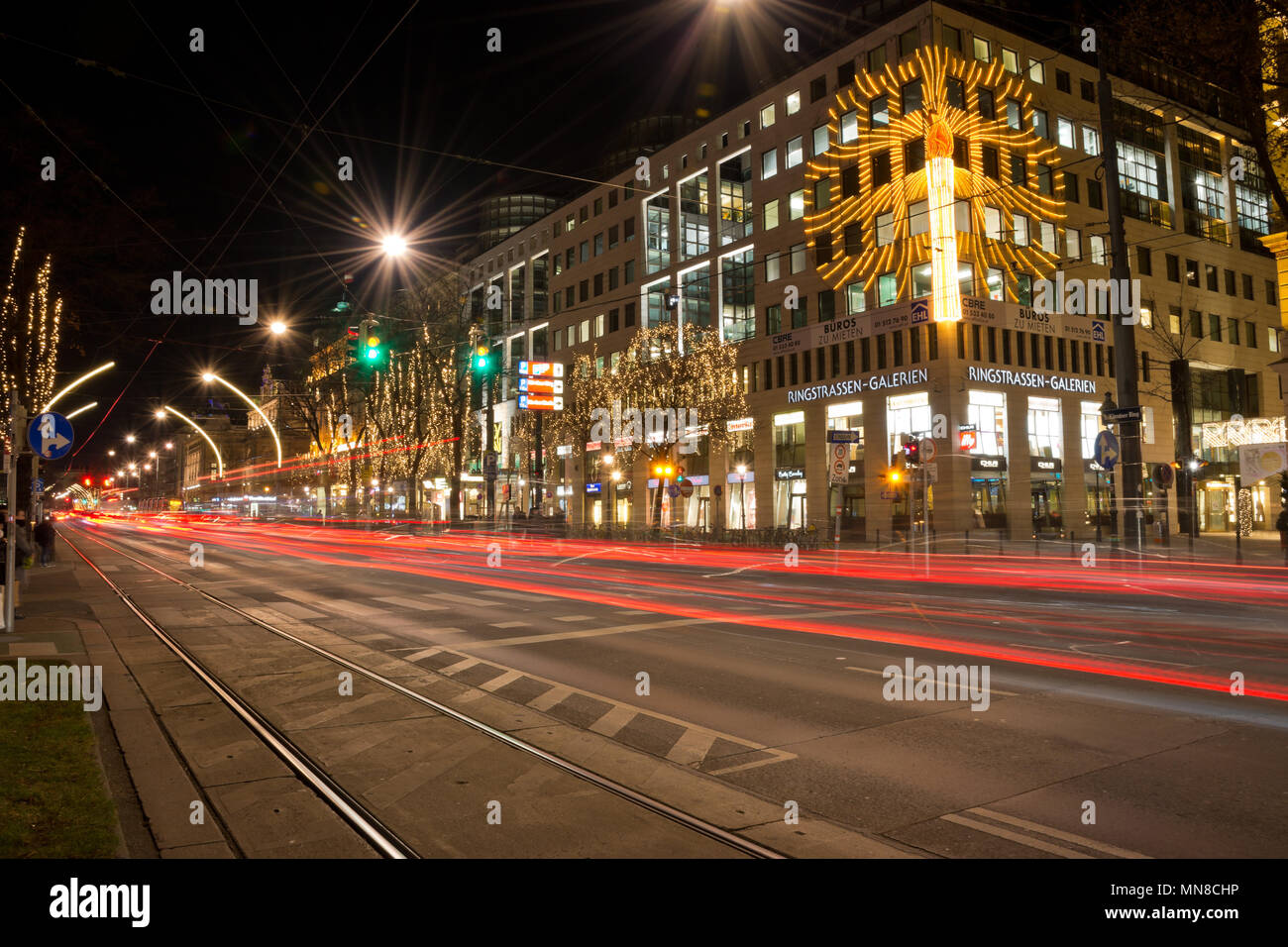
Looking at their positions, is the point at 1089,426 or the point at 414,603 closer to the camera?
the point at 414,603

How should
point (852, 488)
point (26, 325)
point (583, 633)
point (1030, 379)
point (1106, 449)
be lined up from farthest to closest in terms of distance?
point (852, 488)
point (1030, 379)
point (1106, 449)
point (26, 325)
point (583, 633)

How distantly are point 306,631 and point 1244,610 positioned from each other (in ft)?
52.0

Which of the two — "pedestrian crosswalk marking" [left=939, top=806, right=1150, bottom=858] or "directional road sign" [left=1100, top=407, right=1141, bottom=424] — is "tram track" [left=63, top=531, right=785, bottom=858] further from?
"directional road sign" [left=1100, top=407, right=1141, bottom=424]

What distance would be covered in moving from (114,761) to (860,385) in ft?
133

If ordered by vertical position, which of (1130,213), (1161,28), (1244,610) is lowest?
(1244,610)

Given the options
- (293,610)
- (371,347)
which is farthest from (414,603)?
(371,347)

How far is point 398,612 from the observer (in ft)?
50.7

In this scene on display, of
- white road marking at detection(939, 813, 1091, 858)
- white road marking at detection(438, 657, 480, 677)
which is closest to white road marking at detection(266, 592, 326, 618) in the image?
white road marking at detection(438, 657, 480, 677)

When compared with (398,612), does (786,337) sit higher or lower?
higher

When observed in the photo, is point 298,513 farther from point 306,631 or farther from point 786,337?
point 306,631

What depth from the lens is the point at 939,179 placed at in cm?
3975

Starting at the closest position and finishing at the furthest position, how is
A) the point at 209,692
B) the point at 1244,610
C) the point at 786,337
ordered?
the point at 209,692, the point at 1244,610, the point at 786,337

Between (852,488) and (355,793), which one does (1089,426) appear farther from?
(355,793)
